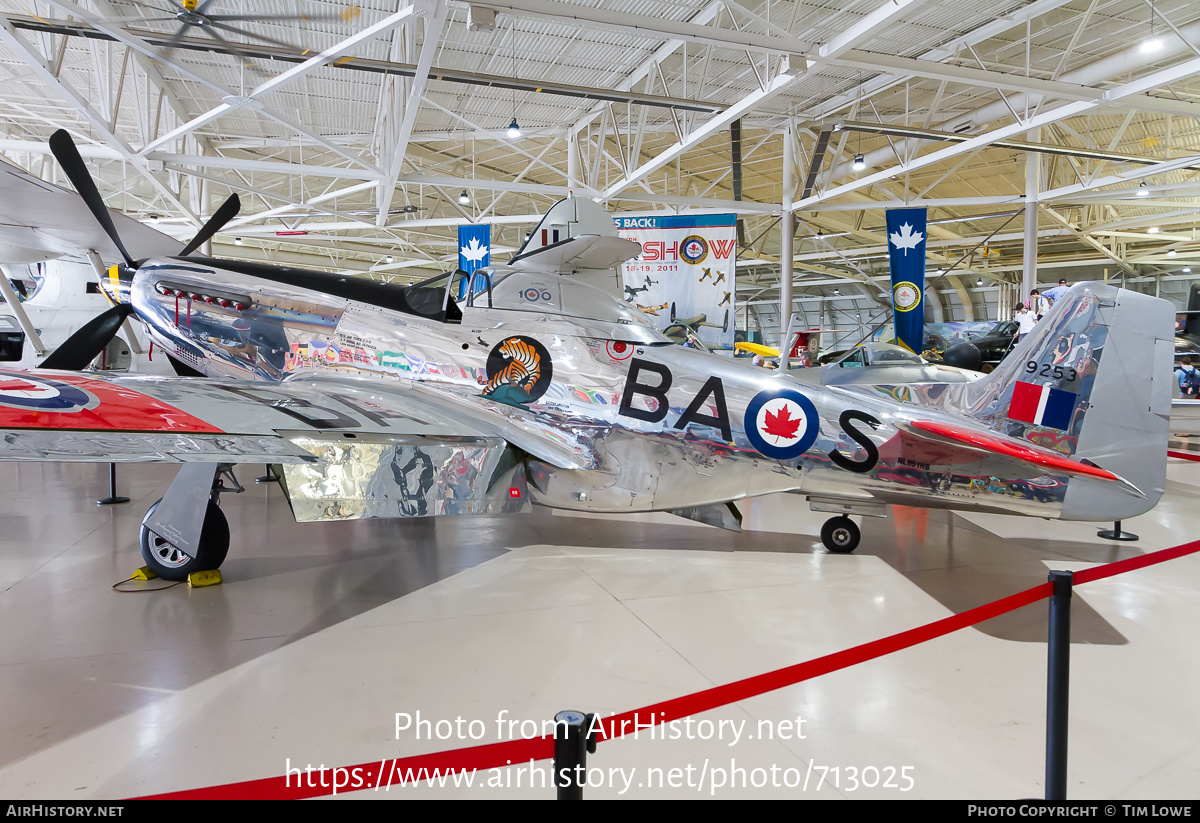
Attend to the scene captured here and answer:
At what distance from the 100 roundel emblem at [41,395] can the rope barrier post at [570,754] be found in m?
2.55

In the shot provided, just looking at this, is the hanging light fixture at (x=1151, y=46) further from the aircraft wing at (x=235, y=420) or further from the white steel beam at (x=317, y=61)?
the aircraft wing at (x=235, y=420)

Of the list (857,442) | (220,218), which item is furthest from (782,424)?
(220,218)

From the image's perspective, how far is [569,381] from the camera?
15.8 feet

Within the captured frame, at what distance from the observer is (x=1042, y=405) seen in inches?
186

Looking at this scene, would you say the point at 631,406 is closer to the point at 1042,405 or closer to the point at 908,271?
the point at 1042,405

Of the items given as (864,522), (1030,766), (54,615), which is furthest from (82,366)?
(864,522)

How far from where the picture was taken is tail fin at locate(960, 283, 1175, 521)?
4.31 m

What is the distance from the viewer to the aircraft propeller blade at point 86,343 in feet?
16.7

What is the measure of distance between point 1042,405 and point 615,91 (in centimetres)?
856

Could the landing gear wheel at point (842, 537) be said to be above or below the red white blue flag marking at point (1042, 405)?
below

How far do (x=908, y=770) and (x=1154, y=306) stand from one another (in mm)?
3749

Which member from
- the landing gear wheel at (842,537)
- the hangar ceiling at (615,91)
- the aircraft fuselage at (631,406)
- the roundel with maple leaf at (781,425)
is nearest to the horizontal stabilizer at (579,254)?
the aircraft fuselage at (631,406)

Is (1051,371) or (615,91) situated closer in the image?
(1051,371)

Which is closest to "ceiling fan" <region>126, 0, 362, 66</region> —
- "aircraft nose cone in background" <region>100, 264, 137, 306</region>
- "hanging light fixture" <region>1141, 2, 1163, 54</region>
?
"aircraft nose cone in background" <region>100, 264, 137, 306</region>
